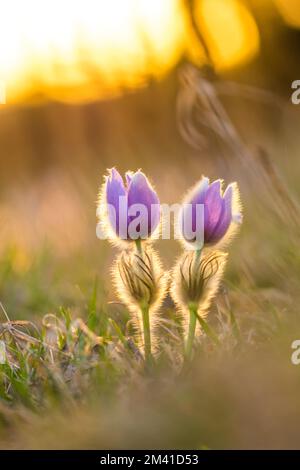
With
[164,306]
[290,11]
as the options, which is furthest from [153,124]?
[164,306]

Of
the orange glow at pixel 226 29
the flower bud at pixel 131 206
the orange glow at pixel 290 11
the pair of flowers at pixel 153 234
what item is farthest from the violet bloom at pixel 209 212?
the orange glow at pixel 290 11

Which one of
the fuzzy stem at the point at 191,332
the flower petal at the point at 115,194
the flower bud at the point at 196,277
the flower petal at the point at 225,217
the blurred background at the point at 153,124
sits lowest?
the fuzzy stem at the point at 191,332

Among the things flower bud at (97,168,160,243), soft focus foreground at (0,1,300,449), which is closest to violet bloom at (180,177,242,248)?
flower bud at (97,168,160,243)

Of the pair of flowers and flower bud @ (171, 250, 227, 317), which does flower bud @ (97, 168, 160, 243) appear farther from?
flower bud @ (171, 250, 227, 317)

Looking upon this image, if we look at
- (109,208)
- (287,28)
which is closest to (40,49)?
(287,28)

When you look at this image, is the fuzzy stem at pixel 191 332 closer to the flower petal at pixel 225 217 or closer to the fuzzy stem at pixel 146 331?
the fuzzy stem at pixel 146 331

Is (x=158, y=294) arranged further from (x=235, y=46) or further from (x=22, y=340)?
(x=235, y=46)
